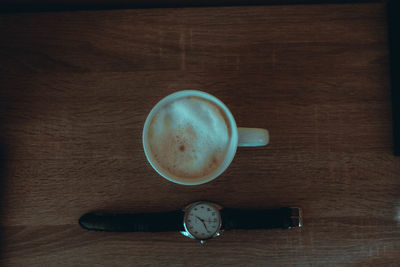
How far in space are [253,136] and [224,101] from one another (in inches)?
6.2

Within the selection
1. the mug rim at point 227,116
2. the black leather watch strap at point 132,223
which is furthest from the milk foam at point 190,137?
the black leather watch strap at point 132,223


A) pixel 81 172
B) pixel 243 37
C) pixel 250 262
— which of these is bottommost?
Result: pixel 250 262

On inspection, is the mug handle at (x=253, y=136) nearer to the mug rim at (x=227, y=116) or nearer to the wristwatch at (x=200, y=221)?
the mug rim at (x=227, y=116)

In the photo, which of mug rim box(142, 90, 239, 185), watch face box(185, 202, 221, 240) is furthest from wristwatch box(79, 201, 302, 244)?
mug rim box(142, 90, 239, 185)

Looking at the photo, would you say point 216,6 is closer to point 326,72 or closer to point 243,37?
point 243,37

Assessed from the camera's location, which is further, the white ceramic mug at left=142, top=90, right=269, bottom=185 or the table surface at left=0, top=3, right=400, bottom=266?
the table surface at left=0, top=3, right=400, bottom=266

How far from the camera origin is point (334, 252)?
75cm

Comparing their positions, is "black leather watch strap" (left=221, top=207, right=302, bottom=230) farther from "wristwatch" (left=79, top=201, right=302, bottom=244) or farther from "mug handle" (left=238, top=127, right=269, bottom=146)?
"mug handle" (left=238, top=127, right=269, bottom=146)

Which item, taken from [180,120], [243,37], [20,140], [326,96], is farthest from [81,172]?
[326,96]

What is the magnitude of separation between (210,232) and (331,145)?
333mm

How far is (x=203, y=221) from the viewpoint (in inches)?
28.7

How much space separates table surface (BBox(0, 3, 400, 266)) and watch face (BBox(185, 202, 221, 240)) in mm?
32

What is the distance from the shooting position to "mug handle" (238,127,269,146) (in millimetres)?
640

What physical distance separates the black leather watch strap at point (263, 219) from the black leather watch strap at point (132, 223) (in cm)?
10
